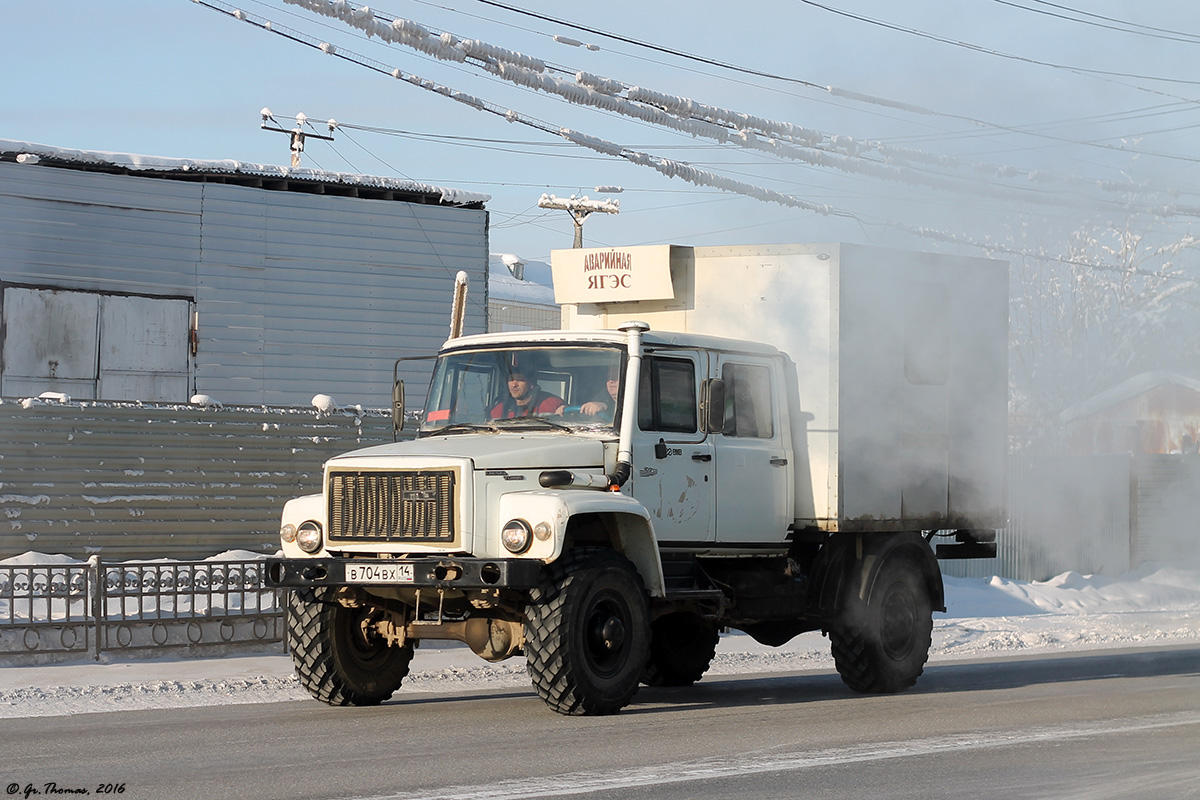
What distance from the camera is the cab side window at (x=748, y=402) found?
1156 centimetres

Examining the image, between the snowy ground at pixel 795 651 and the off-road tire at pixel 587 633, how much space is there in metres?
2.77

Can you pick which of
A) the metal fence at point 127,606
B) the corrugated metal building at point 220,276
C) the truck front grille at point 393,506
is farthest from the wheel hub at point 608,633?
the corrugated metal building at point 220,276

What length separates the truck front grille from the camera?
32.3 feet

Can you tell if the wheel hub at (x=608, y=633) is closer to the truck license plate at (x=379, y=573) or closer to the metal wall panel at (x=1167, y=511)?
the truck license plate at (x=379, y=573)

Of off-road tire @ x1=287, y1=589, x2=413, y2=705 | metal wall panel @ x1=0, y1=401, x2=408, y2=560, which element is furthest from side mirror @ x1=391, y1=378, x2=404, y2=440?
metal wall panel @ x1=0, y1=401, x2=408, y2=560

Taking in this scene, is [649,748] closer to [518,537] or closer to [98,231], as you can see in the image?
[518,537]

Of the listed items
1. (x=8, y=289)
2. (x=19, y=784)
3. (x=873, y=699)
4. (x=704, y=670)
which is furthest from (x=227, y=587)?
(x=8, y=289)

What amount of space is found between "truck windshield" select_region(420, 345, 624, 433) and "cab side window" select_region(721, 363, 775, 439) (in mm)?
1186

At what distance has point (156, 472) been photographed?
1995 centimetres

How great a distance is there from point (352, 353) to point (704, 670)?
1409 cm

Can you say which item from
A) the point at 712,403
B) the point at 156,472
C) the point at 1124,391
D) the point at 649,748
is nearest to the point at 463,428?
the point at 712,403

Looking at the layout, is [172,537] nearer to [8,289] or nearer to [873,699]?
[8,289]

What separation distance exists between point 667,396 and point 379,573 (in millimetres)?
2568

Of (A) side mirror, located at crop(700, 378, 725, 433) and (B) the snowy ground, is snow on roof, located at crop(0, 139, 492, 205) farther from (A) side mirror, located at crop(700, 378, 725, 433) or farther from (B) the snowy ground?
(A) side mirror, located at crop(700, 378, 725, 433)
